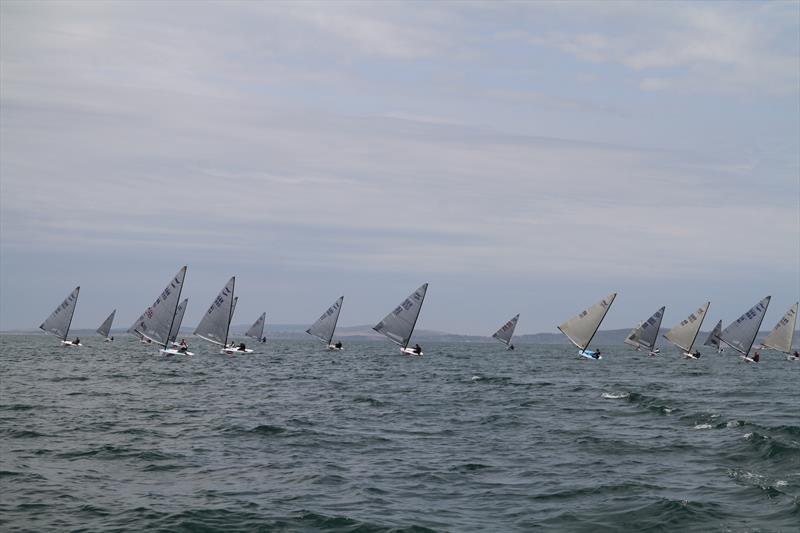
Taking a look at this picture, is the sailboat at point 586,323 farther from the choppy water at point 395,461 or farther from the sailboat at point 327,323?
the choppy water at point 395,461

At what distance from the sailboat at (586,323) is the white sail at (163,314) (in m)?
41.2

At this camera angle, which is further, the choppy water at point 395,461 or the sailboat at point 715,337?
the sailboat at point 715,337

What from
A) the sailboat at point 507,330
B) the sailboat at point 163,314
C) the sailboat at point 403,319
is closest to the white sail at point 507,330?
the sailboat at point 507,330

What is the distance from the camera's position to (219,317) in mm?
83562

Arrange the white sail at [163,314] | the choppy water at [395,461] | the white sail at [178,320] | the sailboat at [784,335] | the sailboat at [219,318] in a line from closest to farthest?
the choppy water at [395,461]
the white sail at [163,314]
the sailboat at [219,318]
the white sail at [178,320]
the sailboat at [784,335]

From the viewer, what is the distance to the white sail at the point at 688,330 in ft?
333

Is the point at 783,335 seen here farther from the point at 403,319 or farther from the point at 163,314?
the point at 163,314

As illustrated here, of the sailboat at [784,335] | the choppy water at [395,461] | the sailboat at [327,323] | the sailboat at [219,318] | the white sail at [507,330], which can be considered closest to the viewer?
the choppy water at [395,461]

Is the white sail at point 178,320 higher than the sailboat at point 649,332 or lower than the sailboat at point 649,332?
lower

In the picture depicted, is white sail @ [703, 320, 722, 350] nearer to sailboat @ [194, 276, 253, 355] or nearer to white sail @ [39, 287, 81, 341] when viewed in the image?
sailboat @ [194, 276, 253, 355]

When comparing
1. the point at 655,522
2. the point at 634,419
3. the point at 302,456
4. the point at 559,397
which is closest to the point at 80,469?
the point at 302,456

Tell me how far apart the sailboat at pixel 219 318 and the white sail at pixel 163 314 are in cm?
766

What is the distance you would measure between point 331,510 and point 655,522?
6.79m

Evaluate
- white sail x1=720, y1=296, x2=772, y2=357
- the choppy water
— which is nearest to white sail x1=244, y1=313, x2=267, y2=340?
white sail x1=720, y1=296, x2=772, y2=357
